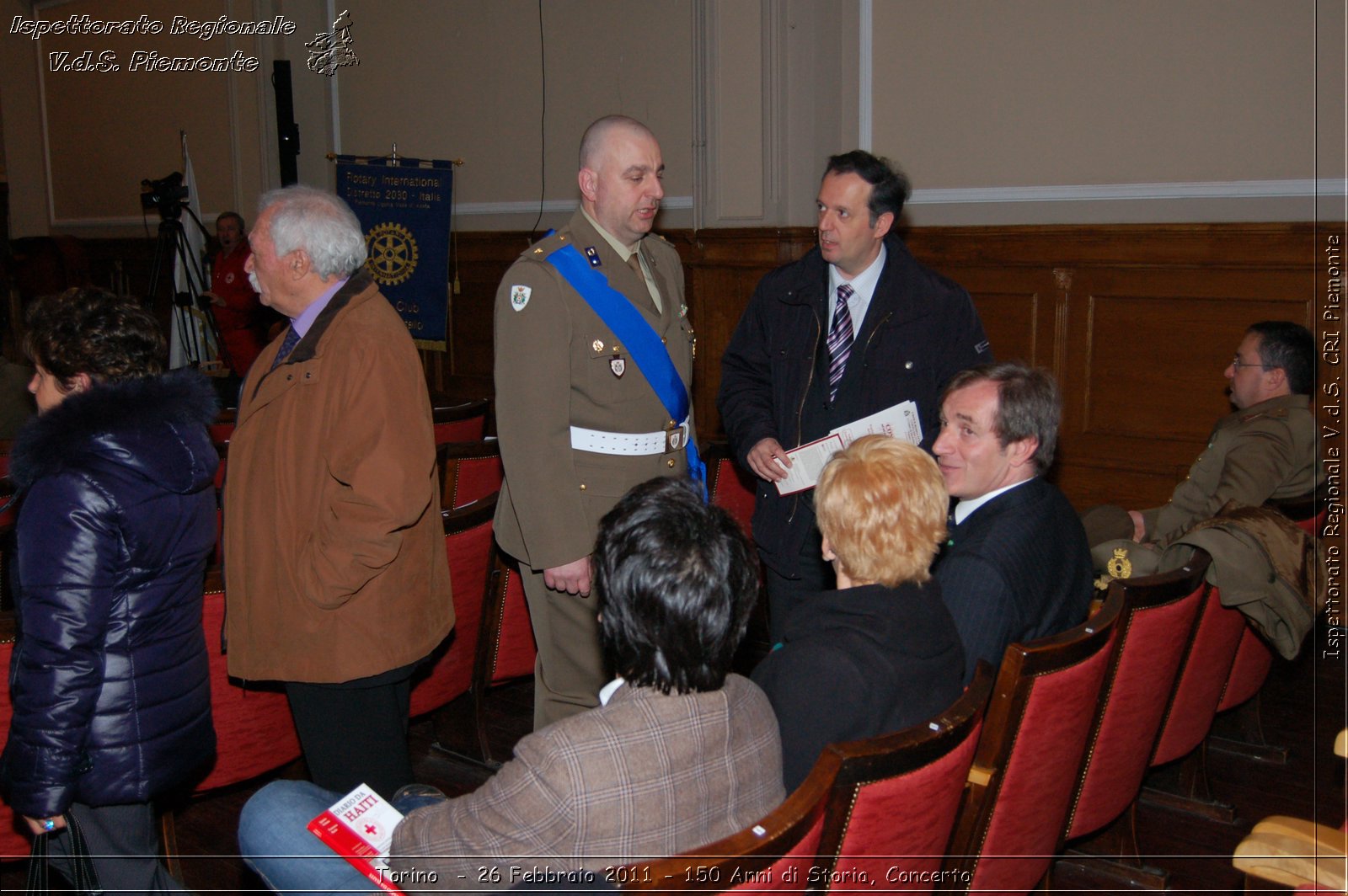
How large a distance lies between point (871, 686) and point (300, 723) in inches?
45.5

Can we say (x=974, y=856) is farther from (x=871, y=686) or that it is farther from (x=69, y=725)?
(x=69, y=725)

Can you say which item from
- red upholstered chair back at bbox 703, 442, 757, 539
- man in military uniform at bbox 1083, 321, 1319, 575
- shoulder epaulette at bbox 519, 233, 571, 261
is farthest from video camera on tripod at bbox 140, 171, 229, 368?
man in military uniform at bbox 1083, 321, 1319, 575

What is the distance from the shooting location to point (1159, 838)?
2.60 metres

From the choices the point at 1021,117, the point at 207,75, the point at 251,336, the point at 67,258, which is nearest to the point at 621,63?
the point at 1021,117

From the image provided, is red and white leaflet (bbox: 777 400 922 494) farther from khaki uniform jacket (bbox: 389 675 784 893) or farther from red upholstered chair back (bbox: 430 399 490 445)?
red upholstered chair back (bbox: 430 399 490 445)

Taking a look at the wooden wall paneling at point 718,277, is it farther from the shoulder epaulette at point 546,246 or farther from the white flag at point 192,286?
the white flag at point 192,286

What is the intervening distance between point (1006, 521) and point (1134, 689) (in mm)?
439

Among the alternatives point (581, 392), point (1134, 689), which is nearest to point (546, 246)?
point (581, 392)

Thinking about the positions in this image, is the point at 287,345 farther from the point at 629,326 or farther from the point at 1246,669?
the point at 1246,669

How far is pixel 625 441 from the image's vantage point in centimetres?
238

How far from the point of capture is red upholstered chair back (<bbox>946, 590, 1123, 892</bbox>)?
1644mm

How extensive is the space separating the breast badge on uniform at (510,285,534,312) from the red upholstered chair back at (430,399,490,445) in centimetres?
166

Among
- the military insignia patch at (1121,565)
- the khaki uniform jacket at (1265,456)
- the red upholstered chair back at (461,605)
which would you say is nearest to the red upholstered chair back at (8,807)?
the red upholstered chair back at (461,605)

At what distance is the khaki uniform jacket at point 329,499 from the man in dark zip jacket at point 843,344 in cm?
95
